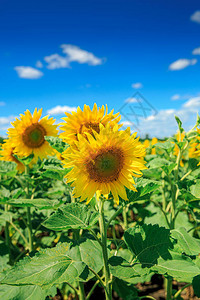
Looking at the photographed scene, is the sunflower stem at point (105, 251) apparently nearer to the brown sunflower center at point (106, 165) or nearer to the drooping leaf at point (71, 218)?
the drooping leaf at point (71, 218)

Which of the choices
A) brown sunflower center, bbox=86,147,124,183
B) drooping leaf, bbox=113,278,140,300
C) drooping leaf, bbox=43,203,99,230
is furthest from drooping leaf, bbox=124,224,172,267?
drooping leaf, bbox=113,278,140,300

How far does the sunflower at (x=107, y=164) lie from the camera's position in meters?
1.54

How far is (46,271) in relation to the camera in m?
1.48

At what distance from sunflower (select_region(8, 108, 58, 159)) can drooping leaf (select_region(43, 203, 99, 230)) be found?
1.44 m

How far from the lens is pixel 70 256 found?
1689mm

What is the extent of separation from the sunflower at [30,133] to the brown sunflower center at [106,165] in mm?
1448

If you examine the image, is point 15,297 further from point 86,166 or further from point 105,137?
point 105,137

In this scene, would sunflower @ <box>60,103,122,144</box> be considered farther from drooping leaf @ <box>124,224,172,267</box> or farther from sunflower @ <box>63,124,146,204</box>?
drooping leaf @ <box>124,224,172,267</box>

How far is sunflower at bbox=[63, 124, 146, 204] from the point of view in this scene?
1538 millimetres

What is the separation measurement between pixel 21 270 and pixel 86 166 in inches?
29.9

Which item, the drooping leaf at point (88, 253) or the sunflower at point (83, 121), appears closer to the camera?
the drooping leaf at point (88, 253)

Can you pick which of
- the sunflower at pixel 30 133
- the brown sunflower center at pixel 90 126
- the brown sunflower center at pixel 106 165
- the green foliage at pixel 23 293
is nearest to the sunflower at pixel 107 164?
the brown sunflower center at pixel 106 165

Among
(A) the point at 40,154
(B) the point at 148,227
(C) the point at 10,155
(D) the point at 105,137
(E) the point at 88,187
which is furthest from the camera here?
(C) the point at 10,155

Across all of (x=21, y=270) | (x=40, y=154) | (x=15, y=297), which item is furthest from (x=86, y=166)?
(x=40, y=154)
